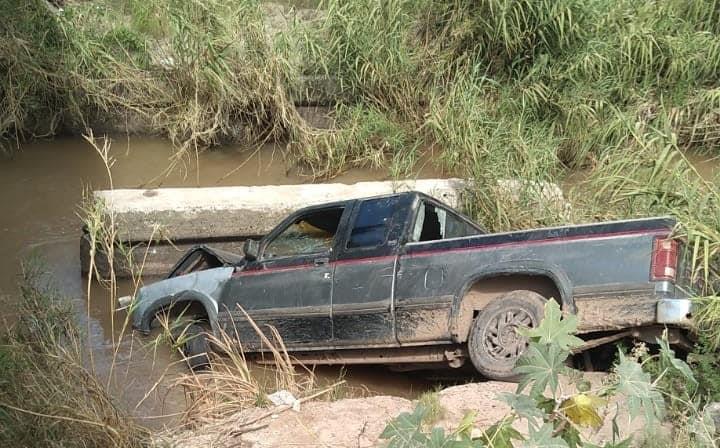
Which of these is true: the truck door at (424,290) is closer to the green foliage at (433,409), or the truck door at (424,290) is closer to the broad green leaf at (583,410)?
the green foliage at (433,409)

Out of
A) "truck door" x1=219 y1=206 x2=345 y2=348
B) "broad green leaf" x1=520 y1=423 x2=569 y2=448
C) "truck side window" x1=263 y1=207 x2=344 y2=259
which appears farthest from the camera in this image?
"truck side window" x1=263 y1=207 x2=344 y2=259

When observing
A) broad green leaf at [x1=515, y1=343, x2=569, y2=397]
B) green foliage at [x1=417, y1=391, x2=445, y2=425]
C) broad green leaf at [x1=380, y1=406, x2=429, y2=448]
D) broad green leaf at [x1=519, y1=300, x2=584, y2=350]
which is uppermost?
broad green leaf at [x1=519, y1=300, x2=584, y2=350]

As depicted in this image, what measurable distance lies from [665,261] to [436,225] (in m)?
1.85

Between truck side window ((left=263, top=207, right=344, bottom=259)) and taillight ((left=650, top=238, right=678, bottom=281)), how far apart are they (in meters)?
2.43

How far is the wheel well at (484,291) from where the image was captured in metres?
5.81

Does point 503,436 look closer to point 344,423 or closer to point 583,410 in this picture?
point 583,410

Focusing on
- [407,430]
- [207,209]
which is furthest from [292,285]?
[407,430]

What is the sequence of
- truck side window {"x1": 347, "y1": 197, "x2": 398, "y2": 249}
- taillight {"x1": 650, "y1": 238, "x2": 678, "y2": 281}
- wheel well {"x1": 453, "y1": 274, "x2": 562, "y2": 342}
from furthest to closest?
truck side window {"x1": 347, "y1": 197, "x2": 398, "y2": 249} → wheel well {"x1": 453, "y1": 274, "x2": 562, "y2": 342} → taillight {"x1": 650, "y1": 238, "x2": 678, "y2": 281}

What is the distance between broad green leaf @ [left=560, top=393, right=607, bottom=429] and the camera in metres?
3.32

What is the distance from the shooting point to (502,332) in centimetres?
569

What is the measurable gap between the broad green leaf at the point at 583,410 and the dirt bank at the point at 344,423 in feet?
3.50

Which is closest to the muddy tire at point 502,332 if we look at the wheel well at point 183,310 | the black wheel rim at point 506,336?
the black wheel rim at point 506,336

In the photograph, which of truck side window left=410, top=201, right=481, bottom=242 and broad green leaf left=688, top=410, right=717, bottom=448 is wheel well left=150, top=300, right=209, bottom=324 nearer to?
truck side window left=410, top=201, right=481, bottom=242

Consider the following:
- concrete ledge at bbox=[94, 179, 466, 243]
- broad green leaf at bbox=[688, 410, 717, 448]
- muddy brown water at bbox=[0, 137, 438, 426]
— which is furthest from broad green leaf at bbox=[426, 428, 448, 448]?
concrete ledge at bbox=[94, 179, 466, 243]
